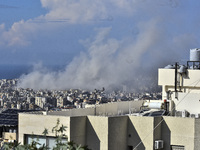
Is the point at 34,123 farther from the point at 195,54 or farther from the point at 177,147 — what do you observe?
the point at 195,54

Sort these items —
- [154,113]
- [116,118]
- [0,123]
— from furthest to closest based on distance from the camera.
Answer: [0,123] < [154,113] < [116,118]

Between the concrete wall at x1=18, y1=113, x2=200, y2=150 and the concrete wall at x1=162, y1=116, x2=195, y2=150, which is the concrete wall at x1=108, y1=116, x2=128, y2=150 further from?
the concrete wall at x1=162, y1=116, x2=195, y2=150

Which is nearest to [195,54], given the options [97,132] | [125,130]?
[125,130]

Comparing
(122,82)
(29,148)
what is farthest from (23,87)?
(29,148)

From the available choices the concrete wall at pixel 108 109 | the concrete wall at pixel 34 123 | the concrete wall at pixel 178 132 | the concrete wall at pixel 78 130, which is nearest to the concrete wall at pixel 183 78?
the concrete wall at pixel 108 109

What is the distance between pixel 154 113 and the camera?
11.8 metres

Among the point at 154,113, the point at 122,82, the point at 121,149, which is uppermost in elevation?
the point at 122,82

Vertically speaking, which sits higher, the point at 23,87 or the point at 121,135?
the point at 23,87

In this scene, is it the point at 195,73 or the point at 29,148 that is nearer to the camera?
the point at 29,148

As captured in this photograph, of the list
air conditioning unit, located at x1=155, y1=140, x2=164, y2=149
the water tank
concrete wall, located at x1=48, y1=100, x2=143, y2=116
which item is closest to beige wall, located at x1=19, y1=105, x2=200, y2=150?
air conditioning unit, located at x1=155, y1=140, x2=164, y2=149

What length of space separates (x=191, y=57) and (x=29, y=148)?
325 inches

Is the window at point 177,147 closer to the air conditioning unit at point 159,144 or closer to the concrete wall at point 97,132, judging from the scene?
the air conditioning unit at point 159,144

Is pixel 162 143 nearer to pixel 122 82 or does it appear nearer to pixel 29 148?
pixel 29 148

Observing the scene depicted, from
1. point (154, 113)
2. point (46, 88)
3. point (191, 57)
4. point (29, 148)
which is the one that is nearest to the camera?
point (29, 148)
